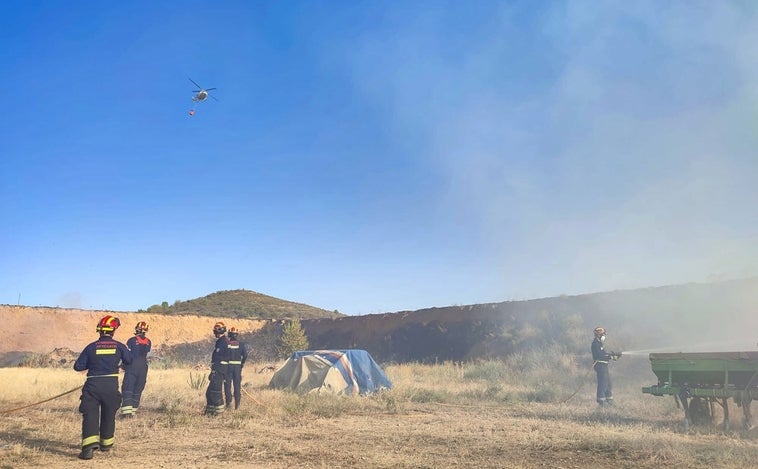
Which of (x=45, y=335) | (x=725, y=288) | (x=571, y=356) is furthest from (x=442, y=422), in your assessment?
(x=45, y=335)

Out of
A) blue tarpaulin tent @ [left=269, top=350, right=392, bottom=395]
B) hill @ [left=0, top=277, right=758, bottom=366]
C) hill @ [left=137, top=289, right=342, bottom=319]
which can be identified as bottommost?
blue tarpaulin tent @ [left=269, top=350, right=392, bottom=395]

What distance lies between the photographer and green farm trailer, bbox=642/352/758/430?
942 centimetres

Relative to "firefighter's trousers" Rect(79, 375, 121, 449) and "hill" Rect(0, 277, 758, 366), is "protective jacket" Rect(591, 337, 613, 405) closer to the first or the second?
"hill" Rect(0, 277, 758, 366)

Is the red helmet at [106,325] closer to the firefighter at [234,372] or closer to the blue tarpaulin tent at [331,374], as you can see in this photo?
the firefighter at [234,372]

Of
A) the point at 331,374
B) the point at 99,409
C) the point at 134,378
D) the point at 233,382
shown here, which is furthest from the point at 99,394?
the point at 331,374

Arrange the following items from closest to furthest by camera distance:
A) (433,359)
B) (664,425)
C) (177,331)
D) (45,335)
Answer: (664,425), (433,359), (45,335), (177,331)

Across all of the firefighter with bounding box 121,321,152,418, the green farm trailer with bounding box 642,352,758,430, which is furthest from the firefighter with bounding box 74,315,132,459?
the green farm trailer with bounding box 642,352,758,430

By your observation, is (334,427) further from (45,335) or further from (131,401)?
(45,335)

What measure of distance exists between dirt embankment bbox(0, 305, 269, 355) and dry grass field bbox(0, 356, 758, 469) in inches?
1080

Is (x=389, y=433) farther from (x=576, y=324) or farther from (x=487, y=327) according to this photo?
(x=487, y=327)

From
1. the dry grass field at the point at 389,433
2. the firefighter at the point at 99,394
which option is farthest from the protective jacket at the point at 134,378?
the firefighter at the point at 99,394

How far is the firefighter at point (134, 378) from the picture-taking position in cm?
1181

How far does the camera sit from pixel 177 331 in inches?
1902

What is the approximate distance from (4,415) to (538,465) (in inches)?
449
